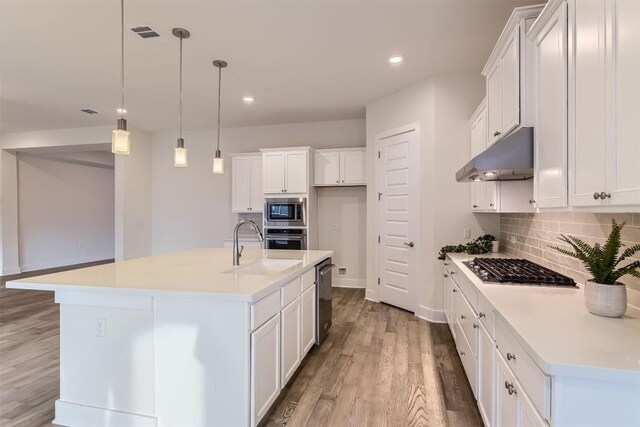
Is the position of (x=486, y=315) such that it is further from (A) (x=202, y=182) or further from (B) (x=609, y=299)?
(A) (x=202, y=182)

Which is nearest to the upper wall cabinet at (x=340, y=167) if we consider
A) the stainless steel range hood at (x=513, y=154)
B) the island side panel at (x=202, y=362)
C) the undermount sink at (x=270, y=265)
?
the undermount sink at (x=270, y=265)

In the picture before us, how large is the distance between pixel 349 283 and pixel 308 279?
9.80ft

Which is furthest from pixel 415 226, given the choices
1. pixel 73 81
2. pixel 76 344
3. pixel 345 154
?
pixel 73 81

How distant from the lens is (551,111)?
163 centimetres

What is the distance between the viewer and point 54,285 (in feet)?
6.14

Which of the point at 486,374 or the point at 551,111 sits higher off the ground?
the point at 551,111

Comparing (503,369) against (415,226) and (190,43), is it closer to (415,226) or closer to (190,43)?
(415,226)

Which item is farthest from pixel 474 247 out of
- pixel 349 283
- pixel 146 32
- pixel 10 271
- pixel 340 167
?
pixel 10 271

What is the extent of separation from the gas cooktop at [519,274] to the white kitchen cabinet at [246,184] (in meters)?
3.98

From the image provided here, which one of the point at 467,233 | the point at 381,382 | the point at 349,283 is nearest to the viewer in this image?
the point at 381,382

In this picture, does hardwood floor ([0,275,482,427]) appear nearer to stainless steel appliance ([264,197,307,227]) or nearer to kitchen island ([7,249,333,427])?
kitchen island ([7,249,333,427])

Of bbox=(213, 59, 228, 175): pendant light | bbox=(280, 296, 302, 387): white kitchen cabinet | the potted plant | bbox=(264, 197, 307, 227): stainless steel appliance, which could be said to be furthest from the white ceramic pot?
bbox=(264, 197, 307, 227): stainless steel appliance

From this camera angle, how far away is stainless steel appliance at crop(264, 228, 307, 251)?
5.19 meters

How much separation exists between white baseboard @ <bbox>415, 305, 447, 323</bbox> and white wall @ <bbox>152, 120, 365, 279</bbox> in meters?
2.07
